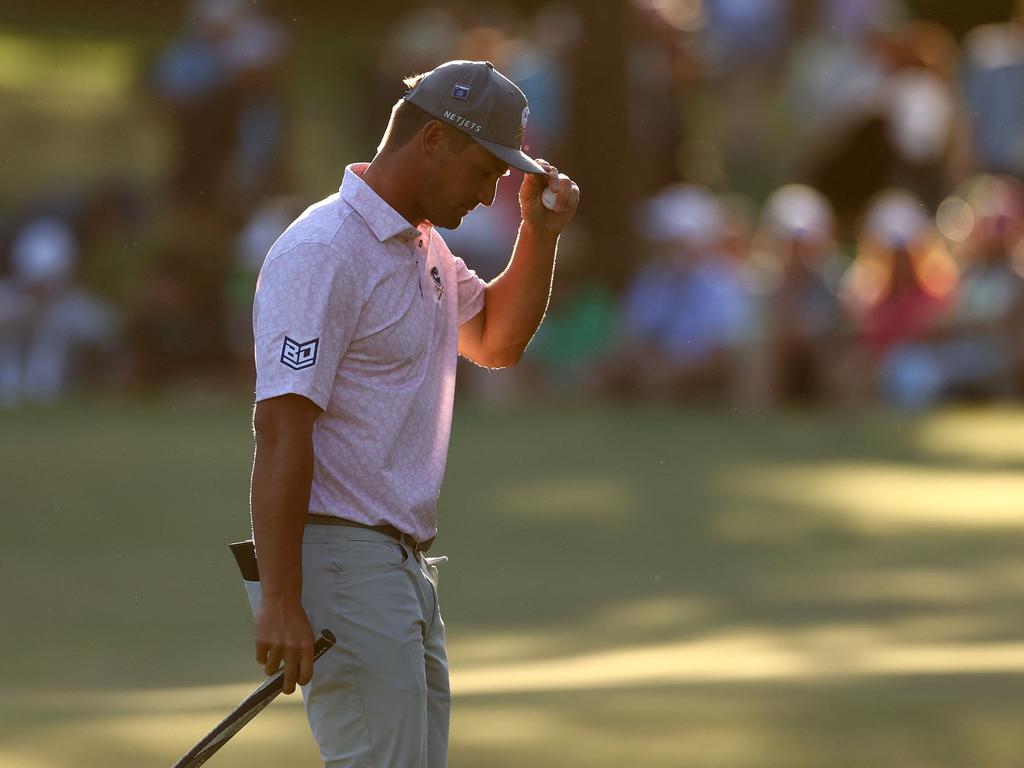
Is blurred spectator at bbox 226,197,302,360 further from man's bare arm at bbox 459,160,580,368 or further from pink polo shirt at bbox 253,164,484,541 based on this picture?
pink polo shirt at bbox 253,164,484,541

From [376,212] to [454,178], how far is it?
0.56 ft

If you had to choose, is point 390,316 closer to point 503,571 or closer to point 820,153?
point 503,571

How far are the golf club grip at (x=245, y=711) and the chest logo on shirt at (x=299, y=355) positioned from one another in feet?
1.74

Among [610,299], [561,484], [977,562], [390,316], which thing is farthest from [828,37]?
[390,316]

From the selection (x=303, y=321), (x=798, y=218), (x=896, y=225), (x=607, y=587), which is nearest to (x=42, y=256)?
(x=798, y=218)

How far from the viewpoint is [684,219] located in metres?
→ 12.1

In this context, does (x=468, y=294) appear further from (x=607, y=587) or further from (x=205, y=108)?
(x=205, y=108)

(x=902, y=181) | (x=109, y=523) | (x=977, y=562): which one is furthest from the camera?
(x=902, y=181)

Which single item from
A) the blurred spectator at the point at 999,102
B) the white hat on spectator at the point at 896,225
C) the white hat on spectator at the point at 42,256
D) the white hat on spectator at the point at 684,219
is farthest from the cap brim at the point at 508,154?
the white hat on spectator at the point at 42,256

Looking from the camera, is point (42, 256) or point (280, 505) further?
point (42, 256)

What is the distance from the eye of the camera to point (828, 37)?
14.1 m

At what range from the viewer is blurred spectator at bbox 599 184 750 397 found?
11.6 metres

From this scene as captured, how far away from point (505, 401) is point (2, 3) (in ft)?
27.1

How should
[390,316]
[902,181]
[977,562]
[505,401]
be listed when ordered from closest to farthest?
[390,316] → [977,562] → [505,401] → [902,181]
